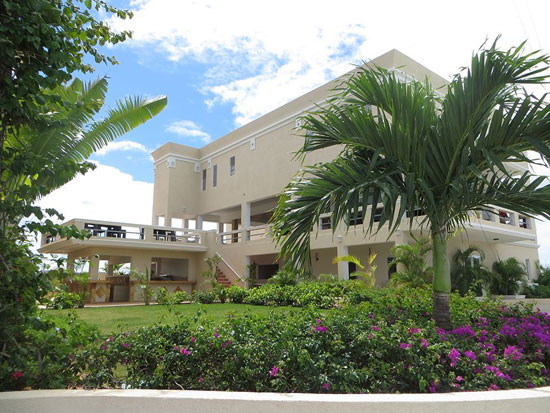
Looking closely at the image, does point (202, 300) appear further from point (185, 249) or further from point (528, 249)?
point (528, 249)

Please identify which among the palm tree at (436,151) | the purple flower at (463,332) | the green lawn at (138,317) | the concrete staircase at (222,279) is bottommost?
the green lawn at (138,317)

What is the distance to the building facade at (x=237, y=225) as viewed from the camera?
17.0 meters

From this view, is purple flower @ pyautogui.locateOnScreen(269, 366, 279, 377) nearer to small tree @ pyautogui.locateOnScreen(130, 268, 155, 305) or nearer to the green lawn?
the green lawn

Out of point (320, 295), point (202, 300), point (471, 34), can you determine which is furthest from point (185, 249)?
point (471, 34)

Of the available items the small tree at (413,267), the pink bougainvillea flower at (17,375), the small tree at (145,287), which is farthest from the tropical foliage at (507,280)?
the pink bougainvillea flower at (17,375)

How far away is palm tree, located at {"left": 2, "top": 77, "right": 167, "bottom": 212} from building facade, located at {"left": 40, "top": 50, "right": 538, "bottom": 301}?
339 inches

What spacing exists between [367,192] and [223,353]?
2.41m

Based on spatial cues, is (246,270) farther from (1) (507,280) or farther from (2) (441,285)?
(2) (441,285)

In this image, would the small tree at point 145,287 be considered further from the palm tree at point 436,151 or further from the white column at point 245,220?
the palm tree at point 436,151

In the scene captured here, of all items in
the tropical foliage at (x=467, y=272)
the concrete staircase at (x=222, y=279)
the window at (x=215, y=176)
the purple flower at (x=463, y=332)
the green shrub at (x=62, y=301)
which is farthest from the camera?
the window at (x=215, y=176)

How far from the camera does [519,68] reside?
4.53m

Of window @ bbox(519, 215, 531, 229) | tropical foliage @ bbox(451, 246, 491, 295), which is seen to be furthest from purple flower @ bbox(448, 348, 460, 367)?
window @ bbox(519, 215, 531, 229)

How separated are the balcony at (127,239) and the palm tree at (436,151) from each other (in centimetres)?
1485

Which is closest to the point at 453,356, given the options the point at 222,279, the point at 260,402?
the point at 260,402
